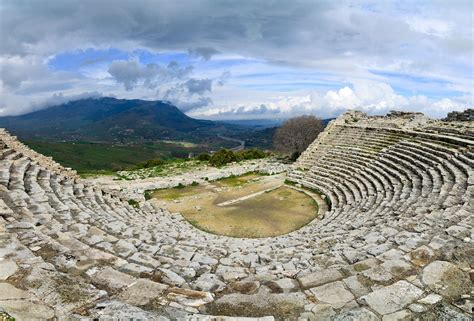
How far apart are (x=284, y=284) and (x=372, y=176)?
56.8 ft

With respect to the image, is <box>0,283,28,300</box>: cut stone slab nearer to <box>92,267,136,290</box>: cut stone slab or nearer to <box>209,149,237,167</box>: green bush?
<box>92,267,136,290</box>: cut stone slab

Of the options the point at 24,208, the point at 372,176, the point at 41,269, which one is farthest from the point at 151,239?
the point at 372,176

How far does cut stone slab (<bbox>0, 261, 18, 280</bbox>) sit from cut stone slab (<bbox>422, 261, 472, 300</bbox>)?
279 inches

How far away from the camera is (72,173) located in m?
19.9

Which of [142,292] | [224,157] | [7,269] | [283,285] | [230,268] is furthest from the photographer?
[224,157]

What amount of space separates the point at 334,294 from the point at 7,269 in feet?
18.4

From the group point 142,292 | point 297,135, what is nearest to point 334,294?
point 142,292

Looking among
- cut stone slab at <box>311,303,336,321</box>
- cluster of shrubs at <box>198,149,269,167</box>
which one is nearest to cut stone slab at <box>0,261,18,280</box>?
cut stone slab at <box>311,303,336,321</box>

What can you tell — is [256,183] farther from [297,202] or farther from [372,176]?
[372,176]

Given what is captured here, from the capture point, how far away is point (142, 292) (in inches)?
214

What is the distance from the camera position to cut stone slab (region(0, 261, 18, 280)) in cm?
544

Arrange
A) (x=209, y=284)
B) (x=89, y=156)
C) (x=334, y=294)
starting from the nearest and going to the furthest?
1. (x=334, y=294)
2. (x=209, y=284)
3. (x=89, y=156)

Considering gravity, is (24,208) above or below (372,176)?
above

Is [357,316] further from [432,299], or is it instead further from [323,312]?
[432,299]
